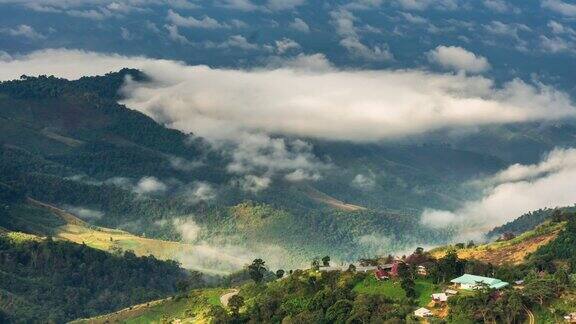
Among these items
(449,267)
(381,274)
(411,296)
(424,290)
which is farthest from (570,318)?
(381,274)

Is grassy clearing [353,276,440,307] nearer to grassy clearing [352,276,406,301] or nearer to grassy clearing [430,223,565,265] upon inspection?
grassy clearing [352,276,406,301]

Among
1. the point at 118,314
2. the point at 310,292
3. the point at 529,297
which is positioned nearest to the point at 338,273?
the point at 310,292

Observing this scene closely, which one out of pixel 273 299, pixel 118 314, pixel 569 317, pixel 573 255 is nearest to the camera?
pixel 569 317

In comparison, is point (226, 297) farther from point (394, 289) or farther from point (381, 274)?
point (394, 289)

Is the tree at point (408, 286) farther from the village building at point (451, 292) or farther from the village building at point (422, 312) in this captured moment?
the village building at point (422, 312)

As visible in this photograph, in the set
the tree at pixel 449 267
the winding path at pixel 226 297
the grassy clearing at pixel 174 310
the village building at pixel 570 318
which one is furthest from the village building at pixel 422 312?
the winding path at pixel 226 297

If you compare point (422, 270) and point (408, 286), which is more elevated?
point (422, 270)

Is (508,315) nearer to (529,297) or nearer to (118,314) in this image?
(529,297)

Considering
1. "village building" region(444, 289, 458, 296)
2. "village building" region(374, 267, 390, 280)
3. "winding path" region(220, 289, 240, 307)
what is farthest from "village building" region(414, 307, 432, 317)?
"winding path" region(220, 289, 240, 307)
